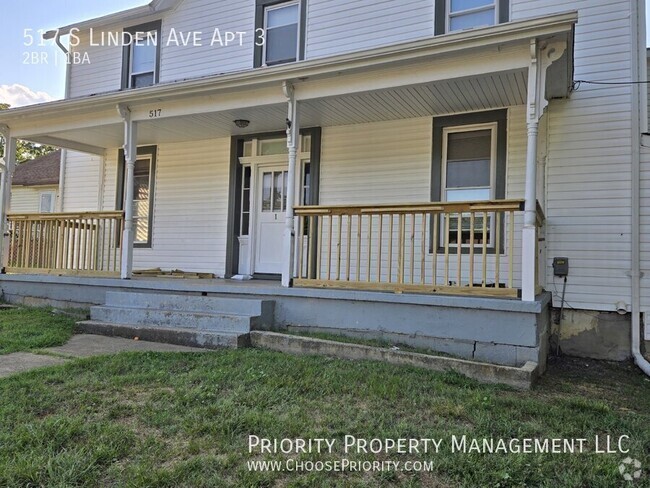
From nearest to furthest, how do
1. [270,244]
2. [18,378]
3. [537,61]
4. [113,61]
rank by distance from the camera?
[18,378], [537,61], [270,244], [113,61]

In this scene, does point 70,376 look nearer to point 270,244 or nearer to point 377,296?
point 377,296

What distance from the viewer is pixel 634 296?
215 inches

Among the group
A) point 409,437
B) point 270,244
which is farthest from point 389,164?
point 409,437

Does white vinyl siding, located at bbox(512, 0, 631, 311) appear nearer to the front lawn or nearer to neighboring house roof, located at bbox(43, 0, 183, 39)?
the front lawn

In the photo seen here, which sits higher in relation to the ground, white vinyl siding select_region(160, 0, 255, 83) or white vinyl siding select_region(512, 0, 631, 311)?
white vinyl siding select_region(160, 0, 255, 83)

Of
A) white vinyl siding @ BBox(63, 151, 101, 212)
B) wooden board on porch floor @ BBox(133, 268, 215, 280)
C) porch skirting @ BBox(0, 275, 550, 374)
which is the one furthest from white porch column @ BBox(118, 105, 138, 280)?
white vinyl siding @ BBox(63, 151, 101, 212)

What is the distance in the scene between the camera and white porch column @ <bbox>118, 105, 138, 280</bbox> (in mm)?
6750

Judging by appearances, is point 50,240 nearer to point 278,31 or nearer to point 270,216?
point 270,216

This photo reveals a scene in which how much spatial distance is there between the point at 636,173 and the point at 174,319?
5.74 metres

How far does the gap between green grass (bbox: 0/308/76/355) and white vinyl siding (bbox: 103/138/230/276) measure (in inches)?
88.4

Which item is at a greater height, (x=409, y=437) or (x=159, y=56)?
(x=159, y=56)

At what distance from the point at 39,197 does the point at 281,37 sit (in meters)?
12.7

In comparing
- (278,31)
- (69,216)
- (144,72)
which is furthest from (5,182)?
(278,31)

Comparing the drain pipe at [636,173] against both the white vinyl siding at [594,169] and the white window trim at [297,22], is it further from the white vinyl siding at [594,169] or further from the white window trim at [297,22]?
the white window trim at [297,22]
